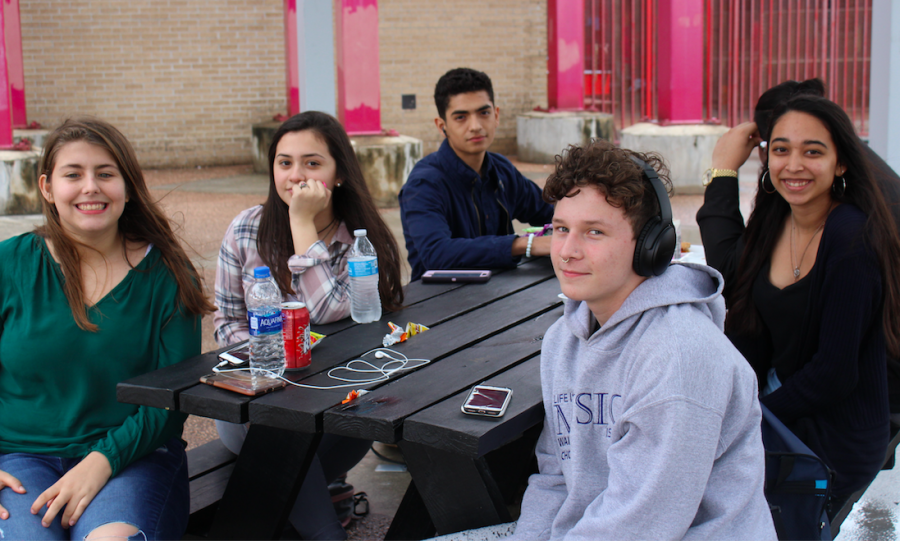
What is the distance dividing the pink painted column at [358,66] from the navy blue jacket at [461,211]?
531cm

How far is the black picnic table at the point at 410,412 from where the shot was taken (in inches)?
73.7

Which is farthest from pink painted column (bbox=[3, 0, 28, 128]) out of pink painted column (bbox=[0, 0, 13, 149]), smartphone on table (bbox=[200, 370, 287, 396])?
smartphone on table (bbox=[200, 370, 287, 396])

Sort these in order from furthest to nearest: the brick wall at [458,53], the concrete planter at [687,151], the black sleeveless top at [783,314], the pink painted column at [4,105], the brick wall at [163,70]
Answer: the brick wall at [458,53], the brick wall at [163,70], the concrete planter at [687,151], the pink painted column at [4,105], the black sleeveless top at [783,314]

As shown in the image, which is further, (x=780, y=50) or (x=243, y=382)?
(x=780, y=50)

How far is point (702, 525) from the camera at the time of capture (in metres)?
1.63

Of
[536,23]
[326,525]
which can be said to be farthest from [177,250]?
[536,23]

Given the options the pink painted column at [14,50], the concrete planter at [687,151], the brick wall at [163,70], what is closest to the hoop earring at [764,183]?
the concrete planter at [687,151]

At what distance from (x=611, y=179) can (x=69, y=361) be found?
4.98ft

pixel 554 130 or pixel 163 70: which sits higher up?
pixel 163 70

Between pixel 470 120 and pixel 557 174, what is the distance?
196 cm

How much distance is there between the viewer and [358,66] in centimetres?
908

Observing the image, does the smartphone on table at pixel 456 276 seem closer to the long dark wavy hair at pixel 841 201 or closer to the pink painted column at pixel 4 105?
the long dark wavy hair at pixel 841 201

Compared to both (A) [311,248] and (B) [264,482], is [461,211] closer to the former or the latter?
(A) [311,248]

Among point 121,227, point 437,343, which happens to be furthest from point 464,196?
point 121,227
